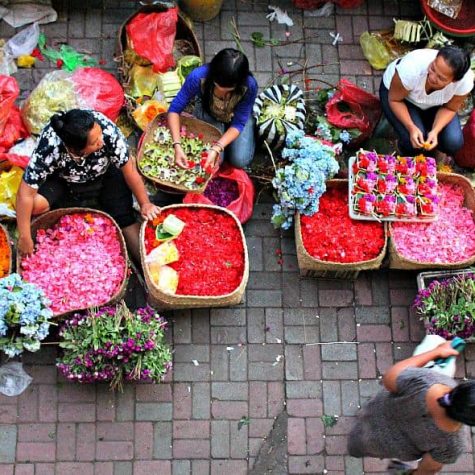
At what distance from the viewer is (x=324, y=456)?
494 centimetres

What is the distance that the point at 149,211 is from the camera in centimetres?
494

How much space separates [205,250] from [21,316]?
124 cm

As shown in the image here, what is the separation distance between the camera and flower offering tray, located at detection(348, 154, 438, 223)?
5105mm

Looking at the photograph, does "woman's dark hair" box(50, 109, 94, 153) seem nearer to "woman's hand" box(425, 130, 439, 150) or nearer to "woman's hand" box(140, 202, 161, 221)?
"woman's hand" box(140, 202, 161, 221)

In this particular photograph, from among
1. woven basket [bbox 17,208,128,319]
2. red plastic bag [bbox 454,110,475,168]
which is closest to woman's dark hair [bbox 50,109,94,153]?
woven basket [bbox 17,208,128,319]

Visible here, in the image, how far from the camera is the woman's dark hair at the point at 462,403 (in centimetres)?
345

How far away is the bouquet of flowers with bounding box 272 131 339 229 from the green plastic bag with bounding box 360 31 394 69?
116cm

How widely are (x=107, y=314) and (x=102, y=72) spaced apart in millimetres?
1827

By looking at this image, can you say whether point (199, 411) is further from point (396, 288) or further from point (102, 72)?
point (102, 72)

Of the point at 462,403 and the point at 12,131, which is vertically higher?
the point at 462,403

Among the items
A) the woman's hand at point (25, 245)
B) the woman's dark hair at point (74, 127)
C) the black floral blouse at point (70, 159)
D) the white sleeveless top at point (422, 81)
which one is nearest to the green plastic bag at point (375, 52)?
the white sleeveless top at point (422, 81)

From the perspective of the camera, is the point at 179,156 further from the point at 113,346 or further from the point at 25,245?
the point at 113,346

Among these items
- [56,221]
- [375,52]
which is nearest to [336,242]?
[375,52]

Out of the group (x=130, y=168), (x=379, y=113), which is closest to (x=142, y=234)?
(x=130, y=168)
